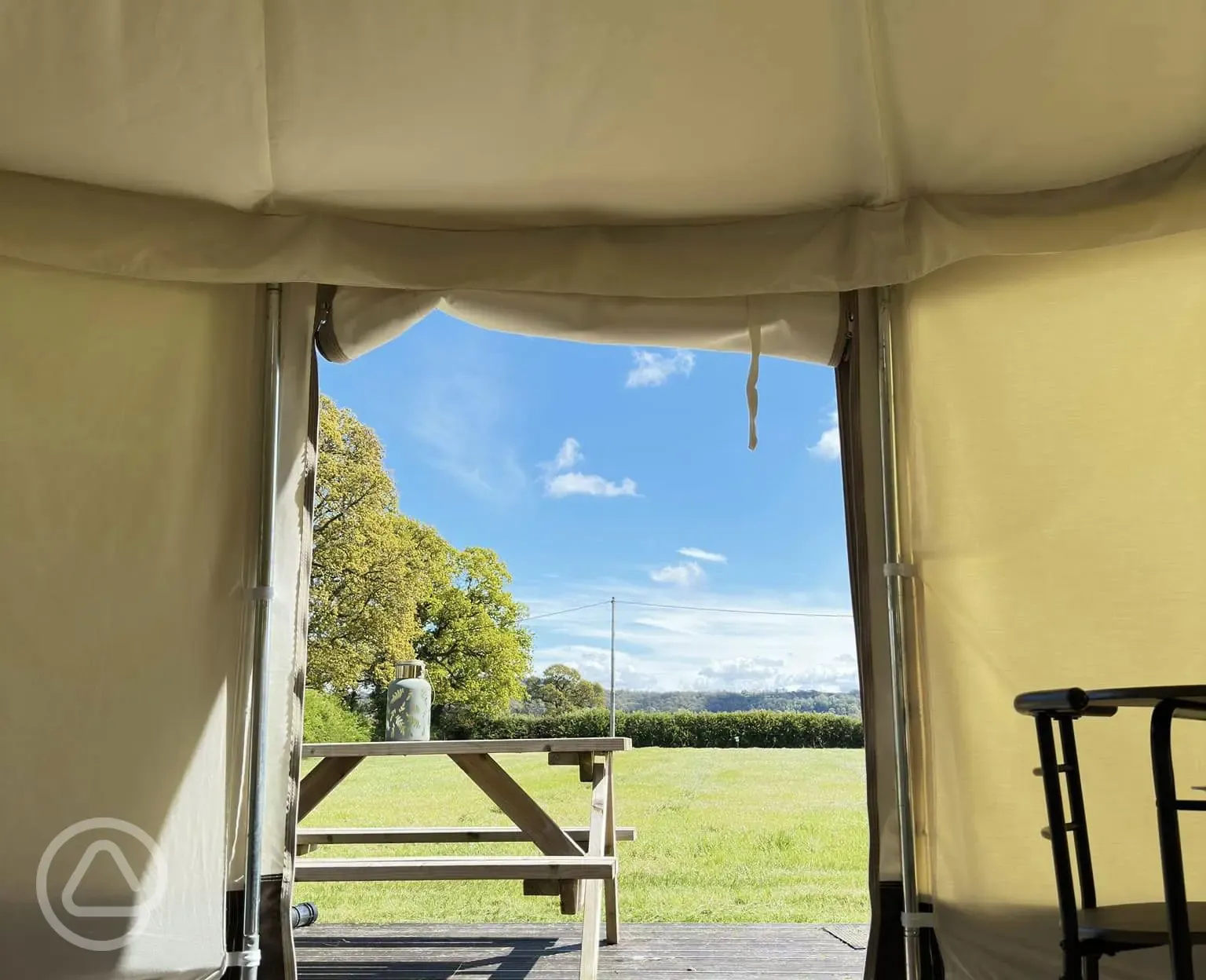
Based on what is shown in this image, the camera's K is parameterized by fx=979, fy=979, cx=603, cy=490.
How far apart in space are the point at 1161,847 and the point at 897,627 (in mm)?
1221

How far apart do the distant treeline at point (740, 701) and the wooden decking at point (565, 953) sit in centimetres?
599

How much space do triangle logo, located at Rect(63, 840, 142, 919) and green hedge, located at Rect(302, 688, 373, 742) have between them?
661 cm

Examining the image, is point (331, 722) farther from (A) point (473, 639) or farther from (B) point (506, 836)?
(B) point (506, 836)

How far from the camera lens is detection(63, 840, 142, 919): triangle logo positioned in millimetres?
2162

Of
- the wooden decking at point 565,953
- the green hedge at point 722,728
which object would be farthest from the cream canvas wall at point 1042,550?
the green hedge at point 722,728

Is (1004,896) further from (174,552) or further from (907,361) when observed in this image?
(174,552)

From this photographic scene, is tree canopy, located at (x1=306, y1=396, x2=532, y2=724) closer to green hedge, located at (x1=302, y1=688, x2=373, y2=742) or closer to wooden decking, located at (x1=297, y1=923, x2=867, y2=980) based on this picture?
green hedge, located at (x1=302, y1=688, x2=373, y2=742)

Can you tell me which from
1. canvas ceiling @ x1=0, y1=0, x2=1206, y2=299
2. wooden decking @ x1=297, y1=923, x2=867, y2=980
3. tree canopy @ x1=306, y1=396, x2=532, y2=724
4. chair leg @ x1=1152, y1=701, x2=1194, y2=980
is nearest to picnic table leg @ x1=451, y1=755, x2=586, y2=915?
wooden decking @ x1=297, y1=923, x2=867, y2=980

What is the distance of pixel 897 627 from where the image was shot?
2.33 meters

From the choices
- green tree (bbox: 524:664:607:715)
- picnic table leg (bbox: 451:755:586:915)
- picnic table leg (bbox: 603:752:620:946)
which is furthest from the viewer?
green tree (bbox: 524:664:607:715)

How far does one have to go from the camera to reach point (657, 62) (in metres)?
2.04

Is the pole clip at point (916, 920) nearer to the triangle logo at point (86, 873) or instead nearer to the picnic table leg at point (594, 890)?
the picnic table leg at point (594, 890)

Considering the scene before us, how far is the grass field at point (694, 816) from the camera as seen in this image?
723 cm

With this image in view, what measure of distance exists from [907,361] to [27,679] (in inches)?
87.7
